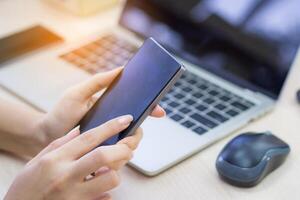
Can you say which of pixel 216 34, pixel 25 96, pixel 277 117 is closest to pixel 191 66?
pixel 216 34

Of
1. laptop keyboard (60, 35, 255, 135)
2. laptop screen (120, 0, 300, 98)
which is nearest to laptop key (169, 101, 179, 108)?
laptop keyboard (60, 35, 255, 135)

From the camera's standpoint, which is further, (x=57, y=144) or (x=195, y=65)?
(x=195, y=65)

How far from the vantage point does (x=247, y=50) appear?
804mm

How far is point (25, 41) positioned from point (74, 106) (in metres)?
0.31

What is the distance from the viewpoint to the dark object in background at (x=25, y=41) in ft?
2.91

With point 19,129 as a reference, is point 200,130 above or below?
above

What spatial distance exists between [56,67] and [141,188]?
1.05ft

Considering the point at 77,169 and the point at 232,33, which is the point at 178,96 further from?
the point at 77,169

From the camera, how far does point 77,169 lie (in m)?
0.55

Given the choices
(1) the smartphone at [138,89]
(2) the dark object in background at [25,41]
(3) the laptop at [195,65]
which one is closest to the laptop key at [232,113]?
(3) the laptop at [195,65]

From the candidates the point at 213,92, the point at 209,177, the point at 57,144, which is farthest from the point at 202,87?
the point at 57,144

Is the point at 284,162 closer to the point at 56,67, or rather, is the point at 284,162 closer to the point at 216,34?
the point at 216,34

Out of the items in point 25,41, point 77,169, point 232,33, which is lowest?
point 25,41

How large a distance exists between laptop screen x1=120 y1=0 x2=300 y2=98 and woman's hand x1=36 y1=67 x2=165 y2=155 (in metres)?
0.24
